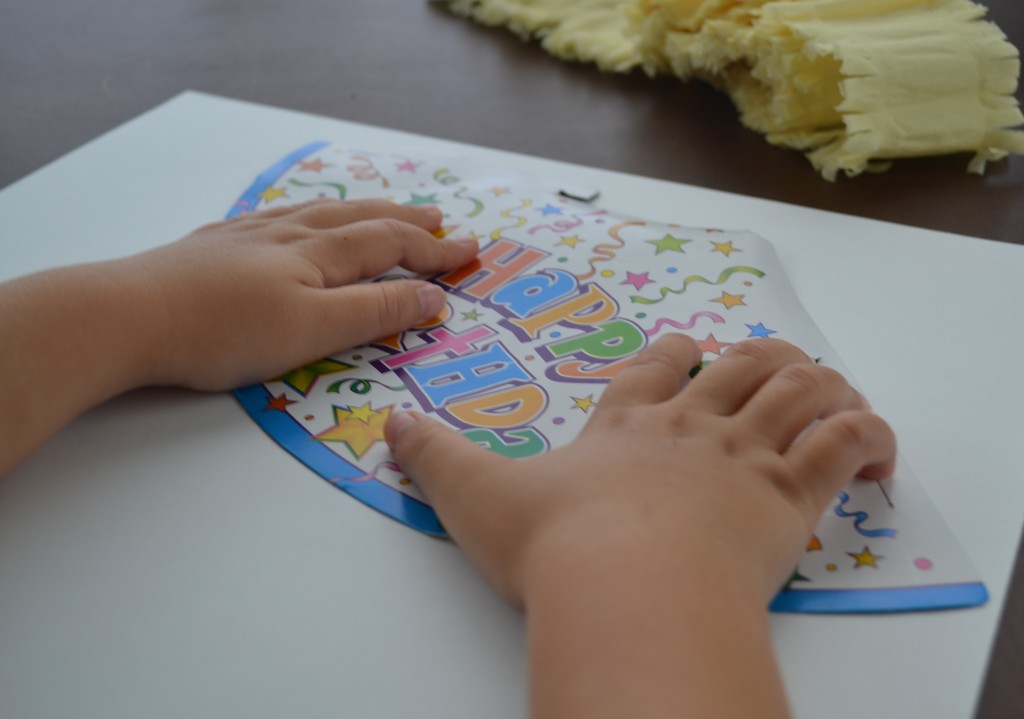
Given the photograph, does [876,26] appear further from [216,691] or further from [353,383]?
[216,691]

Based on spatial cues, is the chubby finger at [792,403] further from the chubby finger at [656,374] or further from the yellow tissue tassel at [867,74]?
the yellow tissue tassel at [867,74]

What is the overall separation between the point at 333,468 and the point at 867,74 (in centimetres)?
49

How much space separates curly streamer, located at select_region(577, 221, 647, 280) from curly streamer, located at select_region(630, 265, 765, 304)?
0.04 m

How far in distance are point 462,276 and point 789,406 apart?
0.25 metres

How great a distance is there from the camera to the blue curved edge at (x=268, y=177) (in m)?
0.69

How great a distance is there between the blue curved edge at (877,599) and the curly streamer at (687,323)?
19cm

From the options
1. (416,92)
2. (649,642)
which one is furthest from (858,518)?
(416,92)

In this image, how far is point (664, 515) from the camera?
1.17 ft

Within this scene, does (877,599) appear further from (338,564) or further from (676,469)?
(338,564)

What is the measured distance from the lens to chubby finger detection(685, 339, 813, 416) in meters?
0.43

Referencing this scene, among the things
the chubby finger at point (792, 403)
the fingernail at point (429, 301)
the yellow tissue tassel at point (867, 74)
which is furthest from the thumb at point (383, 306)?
the yellow tissue tassel at point (867, 74)

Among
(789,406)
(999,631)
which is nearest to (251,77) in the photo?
(789,406)

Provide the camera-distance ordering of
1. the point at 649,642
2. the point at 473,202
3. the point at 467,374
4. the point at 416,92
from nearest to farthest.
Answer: the point at 649,642
the point at 467,374
the point at 473,202
the point at 416,92

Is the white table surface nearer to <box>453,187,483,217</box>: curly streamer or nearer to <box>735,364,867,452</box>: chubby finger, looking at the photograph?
<box>735,364,867,452</box>: chubby finger
